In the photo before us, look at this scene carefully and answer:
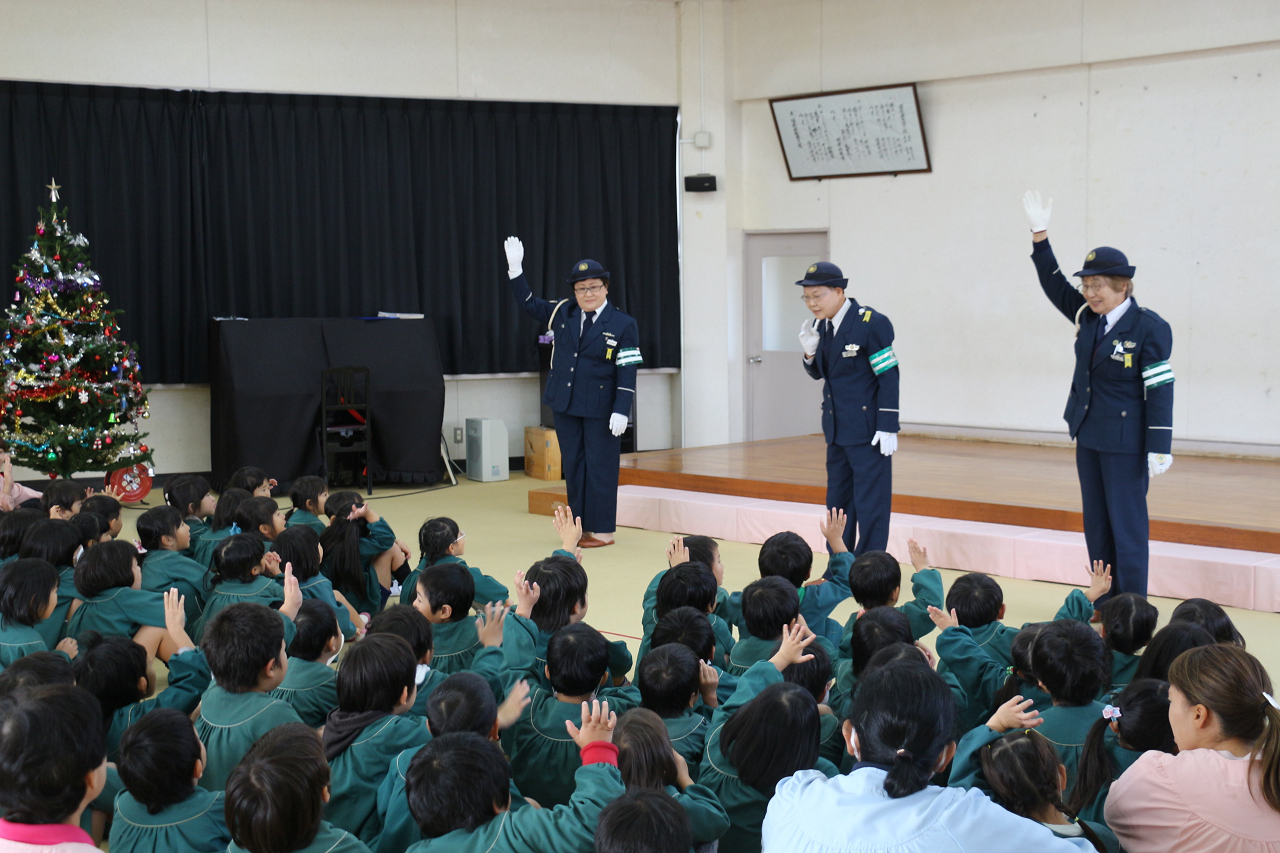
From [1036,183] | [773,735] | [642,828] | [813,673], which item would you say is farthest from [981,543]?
[642,828]

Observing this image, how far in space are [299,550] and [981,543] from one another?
3.17m

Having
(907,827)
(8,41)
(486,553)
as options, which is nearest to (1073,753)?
(907,827)

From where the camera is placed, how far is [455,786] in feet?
5.98

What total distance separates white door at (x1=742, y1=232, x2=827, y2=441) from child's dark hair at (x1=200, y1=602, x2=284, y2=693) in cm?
725

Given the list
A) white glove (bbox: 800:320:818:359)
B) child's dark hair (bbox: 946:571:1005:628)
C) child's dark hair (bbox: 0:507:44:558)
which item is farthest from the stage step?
child's dark hair (bbox: 0:507:44:558)

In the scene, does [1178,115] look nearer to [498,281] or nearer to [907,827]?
[498,281]

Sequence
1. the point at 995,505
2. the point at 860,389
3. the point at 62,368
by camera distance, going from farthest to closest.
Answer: the point at 62,368 → the point at 995,505 → the point at 860,389

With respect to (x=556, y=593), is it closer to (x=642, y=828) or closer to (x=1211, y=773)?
(x=642, y=828)

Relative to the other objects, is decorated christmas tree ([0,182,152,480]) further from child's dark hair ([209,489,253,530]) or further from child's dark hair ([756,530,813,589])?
child's dark hair ([756,530,813,589])

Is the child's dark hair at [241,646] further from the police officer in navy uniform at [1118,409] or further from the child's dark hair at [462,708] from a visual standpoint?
the police officer in navy uniform at [1118,409]

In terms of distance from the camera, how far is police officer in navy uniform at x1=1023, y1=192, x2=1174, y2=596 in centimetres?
426

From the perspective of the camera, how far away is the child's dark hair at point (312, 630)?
2902 millimetres

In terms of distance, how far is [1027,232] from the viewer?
820 cm

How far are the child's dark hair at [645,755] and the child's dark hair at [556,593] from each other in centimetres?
115
